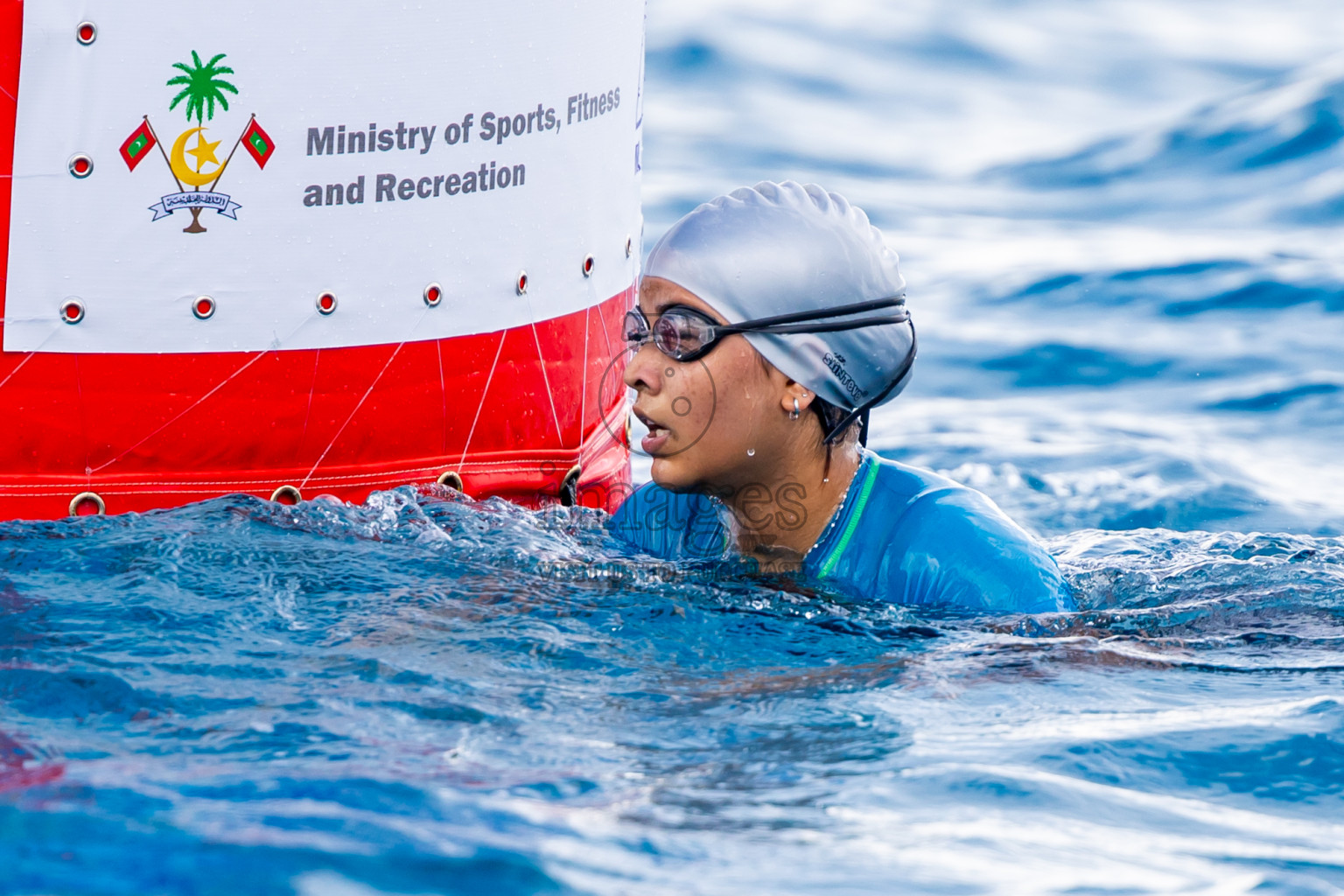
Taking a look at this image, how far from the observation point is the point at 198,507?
364 centimetres

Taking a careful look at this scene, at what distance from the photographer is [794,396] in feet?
11.7

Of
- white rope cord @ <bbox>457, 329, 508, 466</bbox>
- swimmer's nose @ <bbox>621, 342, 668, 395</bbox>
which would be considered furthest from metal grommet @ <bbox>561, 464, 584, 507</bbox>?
swimmer's nose @ <bbox>621, 342, 668, 395</bbox>

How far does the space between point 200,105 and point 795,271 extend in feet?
4.39

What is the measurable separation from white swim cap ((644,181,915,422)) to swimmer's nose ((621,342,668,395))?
16 cm

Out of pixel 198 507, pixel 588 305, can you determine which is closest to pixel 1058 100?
pixel 588 305

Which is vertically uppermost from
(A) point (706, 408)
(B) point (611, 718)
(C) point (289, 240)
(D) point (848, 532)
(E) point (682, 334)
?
(C) point (289, 240)

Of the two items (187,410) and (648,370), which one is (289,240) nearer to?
(187,410)

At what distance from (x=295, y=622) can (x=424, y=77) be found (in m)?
1.27

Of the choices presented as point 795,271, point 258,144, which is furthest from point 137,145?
point 795,271

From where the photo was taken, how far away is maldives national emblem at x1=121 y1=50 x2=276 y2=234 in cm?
335

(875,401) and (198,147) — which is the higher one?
(198,147)

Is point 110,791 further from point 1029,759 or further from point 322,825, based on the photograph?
point 1029,759

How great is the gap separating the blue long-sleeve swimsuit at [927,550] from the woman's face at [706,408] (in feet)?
0.68

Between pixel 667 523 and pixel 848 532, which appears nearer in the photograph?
pixel 848 532
